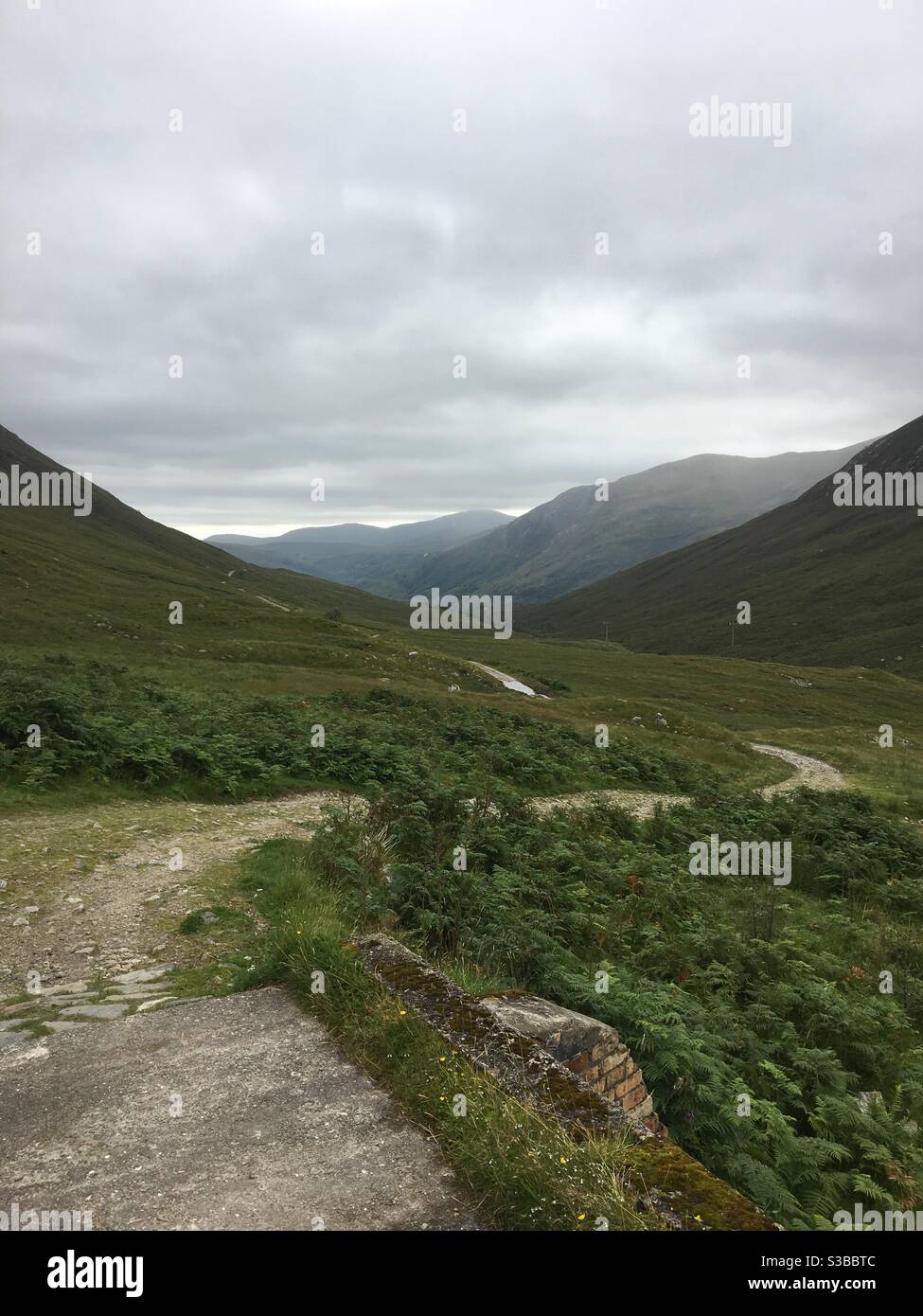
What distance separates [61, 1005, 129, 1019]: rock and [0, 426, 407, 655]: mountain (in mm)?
44682

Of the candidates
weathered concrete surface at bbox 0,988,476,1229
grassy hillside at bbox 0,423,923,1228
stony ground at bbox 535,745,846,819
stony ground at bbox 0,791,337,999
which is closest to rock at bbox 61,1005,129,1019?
weathered concrete surface at bbox 0,988,476,1229

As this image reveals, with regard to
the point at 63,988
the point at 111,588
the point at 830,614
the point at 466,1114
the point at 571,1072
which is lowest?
the point at 63,988

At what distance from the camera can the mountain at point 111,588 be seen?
52.1 metres

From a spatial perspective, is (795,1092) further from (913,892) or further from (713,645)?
(713,645)

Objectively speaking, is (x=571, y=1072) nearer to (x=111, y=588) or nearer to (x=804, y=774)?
(x=804, y=774)

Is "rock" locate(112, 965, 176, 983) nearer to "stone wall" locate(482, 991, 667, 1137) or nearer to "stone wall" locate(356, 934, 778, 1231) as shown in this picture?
"stone wall" locate(356, 934, 778, 1231)

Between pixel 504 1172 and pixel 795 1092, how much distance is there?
537cm

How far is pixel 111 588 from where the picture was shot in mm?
73250

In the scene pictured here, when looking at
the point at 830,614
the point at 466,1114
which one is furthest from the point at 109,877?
the point at 830,614

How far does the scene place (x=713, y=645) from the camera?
16200cm

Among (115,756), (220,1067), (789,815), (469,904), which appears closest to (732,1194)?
(220,1067)

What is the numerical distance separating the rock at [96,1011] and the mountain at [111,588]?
44.7 metres

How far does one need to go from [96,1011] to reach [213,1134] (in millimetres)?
2695

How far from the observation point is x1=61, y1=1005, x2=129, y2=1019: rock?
6789mm
